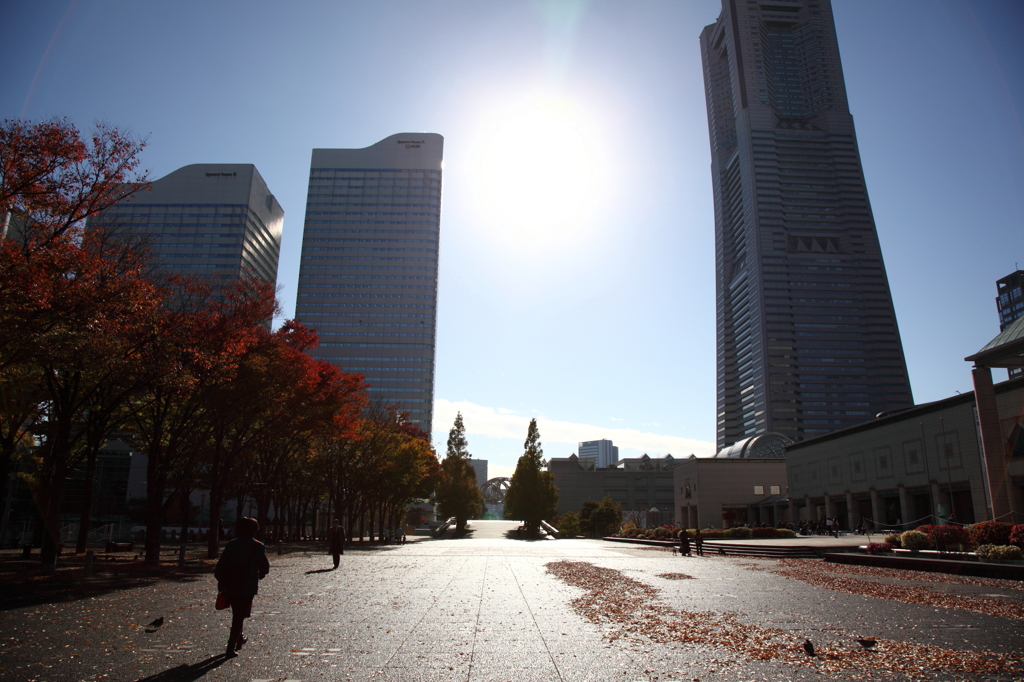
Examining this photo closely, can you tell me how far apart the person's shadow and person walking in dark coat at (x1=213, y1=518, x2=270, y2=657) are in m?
0.56

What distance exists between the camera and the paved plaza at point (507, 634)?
286 inches

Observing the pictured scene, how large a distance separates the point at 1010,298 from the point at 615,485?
395 feet

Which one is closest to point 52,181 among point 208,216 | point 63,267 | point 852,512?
point 63,267

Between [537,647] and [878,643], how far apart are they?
16.7ft

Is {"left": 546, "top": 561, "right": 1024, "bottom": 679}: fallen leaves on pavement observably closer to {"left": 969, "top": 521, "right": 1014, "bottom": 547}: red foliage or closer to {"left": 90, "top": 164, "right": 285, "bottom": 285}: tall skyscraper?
{"left": 969, "top": 521, "right": 1014, "bottom": 547}: red foliage

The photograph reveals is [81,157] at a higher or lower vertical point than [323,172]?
lower

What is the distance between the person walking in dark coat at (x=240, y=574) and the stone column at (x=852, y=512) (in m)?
64.1

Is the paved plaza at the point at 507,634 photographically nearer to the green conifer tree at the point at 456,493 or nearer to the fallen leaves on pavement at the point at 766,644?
the fallen leaves on pavement at the point at 766,644

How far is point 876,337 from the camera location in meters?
183

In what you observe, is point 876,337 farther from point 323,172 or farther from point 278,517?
point 278,517

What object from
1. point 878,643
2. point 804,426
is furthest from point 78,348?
point 804,426

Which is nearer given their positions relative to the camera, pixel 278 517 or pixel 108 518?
pixel 278 517

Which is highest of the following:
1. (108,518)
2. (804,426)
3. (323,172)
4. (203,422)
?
(323,172)

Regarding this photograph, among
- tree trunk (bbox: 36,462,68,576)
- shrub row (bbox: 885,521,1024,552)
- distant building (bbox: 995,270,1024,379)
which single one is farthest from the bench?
distant building (bbox: 995,270,1024,379)
